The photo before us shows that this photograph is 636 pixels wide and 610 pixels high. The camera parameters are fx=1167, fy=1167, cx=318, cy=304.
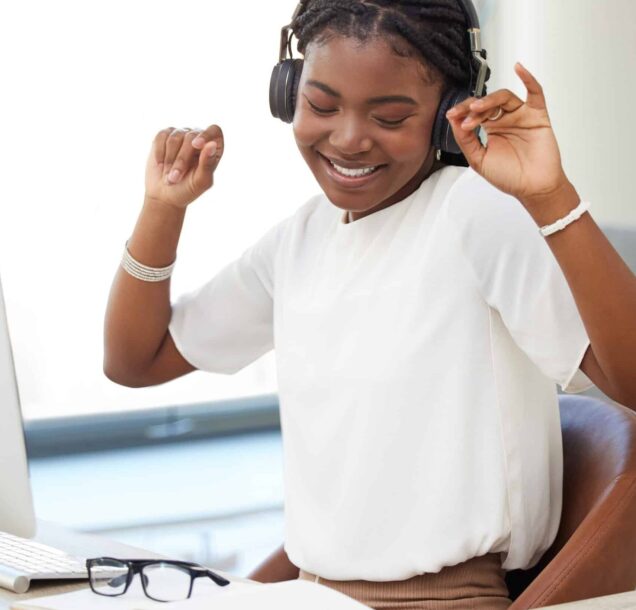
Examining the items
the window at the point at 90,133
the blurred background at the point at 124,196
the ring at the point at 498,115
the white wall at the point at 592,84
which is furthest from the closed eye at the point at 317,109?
the window at the point at 90,133

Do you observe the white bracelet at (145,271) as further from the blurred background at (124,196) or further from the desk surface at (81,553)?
the blurred background at (124,196)

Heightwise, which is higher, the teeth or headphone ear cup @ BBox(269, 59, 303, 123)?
headphone ear cup @ BBox(269, 59, 303, 123)

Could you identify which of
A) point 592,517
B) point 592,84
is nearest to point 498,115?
point 592,517

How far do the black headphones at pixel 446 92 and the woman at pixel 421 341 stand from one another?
0.04 feet

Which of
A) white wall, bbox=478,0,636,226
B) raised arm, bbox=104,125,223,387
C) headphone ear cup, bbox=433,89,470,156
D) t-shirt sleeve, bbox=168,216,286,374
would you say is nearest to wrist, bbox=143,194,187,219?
raised arm, bbox=104,125,223,387

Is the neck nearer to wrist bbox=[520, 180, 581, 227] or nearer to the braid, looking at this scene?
the braid

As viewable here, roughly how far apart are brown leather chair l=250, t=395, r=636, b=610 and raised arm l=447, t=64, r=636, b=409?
0.53 ft

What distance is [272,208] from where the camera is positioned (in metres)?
4.95

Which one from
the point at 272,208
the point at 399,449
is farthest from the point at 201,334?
the point at 272,208

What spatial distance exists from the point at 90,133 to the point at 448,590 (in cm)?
366

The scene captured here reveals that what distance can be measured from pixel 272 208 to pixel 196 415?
945 millimetres

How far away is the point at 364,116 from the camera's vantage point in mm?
1328

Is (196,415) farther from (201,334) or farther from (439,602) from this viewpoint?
(439,602)

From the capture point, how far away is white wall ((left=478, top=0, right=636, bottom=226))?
3.67m
